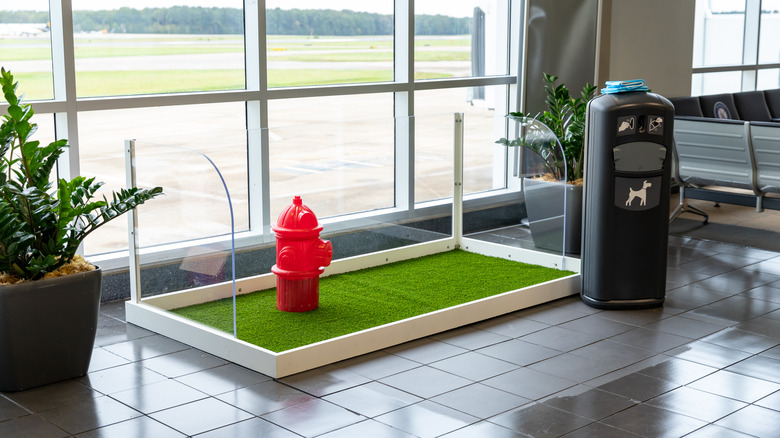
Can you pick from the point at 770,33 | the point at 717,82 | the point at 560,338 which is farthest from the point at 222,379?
the point at 770,33

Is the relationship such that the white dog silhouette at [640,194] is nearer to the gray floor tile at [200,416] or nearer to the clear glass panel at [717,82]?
the gray floor tile at [200,416]

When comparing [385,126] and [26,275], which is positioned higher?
[385,126]

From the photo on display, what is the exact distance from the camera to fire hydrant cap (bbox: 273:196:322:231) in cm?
442

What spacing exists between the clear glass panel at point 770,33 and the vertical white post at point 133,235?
9344 millimetres

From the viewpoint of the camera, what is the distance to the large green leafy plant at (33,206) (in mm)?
3590

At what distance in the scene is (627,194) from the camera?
4.65 meters

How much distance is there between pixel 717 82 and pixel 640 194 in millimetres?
6866

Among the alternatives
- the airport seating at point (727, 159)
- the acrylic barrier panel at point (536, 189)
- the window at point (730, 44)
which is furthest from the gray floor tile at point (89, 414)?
the window at point (730, 44)

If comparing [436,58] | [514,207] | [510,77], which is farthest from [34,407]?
[510,77]

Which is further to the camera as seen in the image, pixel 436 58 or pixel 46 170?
pixel 436 58

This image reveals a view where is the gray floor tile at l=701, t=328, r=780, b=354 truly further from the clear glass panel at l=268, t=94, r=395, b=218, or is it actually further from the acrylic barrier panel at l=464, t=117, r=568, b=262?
the clear glass panel at l=268, t=94, r=395, b=218

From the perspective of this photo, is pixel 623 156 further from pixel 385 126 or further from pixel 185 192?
pixel 185 192

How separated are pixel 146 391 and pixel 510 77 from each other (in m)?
4.58

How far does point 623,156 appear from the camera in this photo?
4.64m
